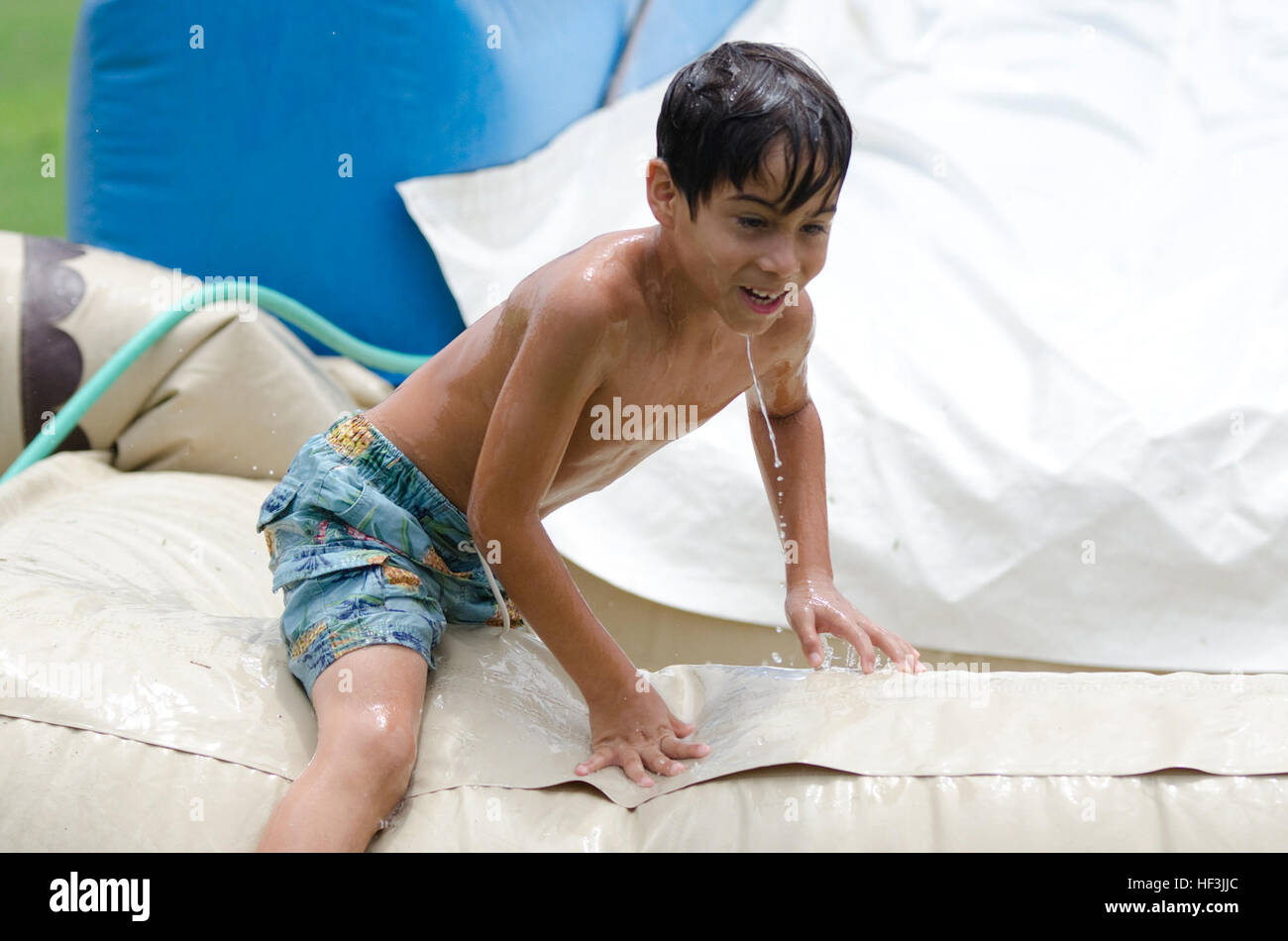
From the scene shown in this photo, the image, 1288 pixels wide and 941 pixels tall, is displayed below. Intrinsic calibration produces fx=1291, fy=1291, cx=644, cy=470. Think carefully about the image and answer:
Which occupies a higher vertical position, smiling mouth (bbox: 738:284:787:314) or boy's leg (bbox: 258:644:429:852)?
smiling mouth (bbox: 738:284:787:314)

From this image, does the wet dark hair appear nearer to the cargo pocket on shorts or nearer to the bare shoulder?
the bare shoulder

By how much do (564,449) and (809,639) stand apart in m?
0.31

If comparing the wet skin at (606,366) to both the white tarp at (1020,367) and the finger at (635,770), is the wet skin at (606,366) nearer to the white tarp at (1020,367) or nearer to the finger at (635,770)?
the finger at (635,770)

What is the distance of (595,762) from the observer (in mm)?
1000

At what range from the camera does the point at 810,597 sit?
1211 millimetres

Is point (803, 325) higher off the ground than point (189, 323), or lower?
lower

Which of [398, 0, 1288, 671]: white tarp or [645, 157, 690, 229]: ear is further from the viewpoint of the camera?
[398, 0, 1288, 671]: white tarp

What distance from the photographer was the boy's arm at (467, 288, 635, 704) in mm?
996

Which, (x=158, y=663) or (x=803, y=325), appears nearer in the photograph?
(x=158, y=663)

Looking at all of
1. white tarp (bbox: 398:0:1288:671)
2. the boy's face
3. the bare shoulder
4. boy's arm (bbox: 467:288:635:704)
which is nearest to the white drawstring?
boy's arm (bbox: 467:288:635:704)

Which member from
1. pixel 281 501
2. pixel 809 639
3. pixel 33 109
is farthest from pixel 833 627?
pixel 33 109

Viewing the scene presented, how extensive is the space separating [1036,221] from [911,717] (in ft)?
4.37
